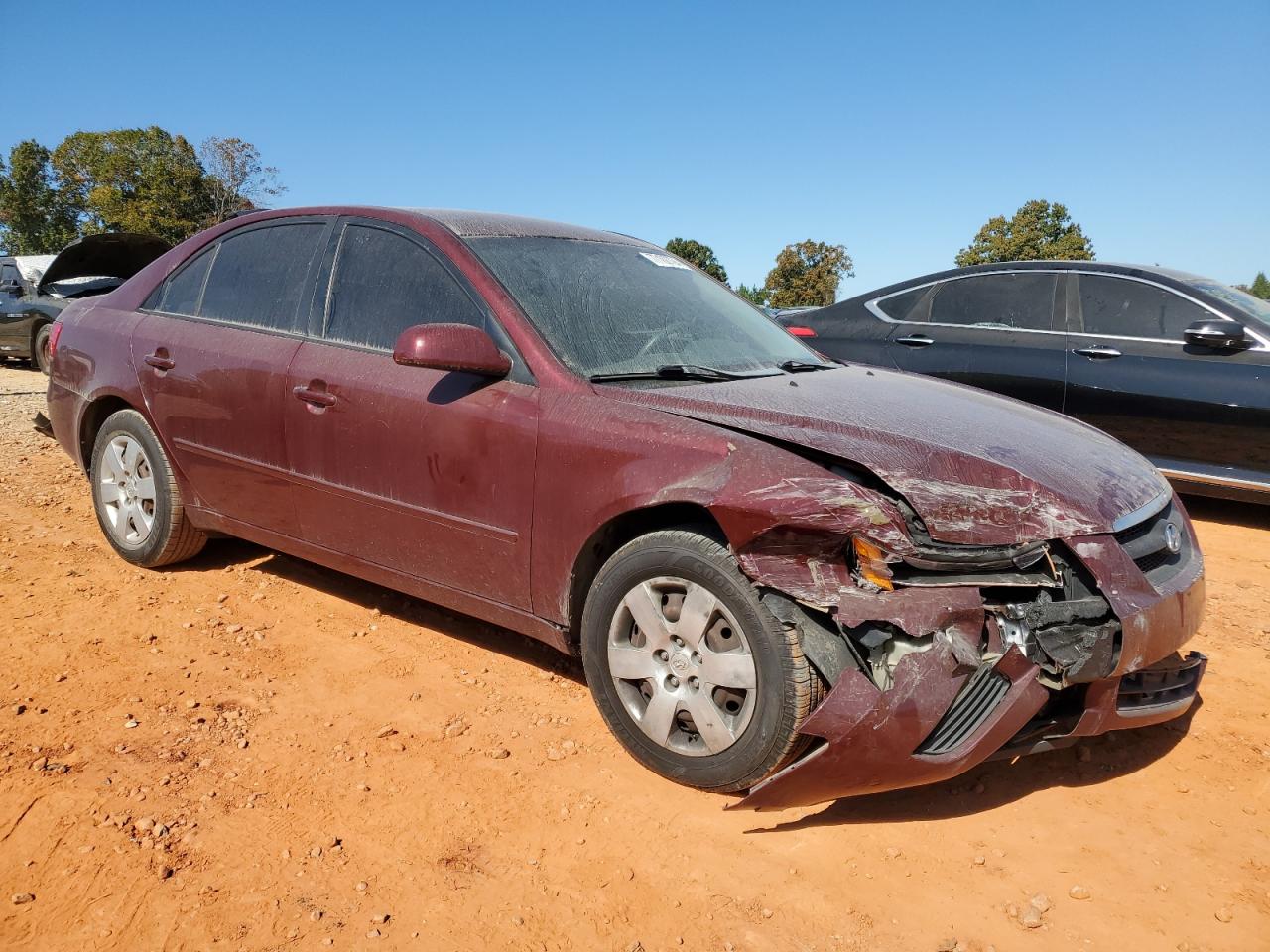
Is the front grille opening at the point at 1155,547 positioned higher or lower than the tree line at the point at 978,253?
lower

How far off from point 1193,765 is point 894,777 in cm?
123

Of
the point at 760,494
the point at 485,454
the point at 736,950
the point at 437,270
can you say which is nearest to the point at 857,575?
the point at 760,494

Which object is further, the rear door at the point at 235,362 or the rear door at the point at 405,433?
the rear door at the point at 235,362

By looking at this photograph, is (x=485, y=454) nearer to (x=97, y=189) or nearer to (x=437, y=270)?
(x=437, y=270)

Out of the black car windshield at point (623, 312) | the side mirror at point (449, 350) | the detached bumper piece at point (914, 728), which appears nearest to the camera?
the detached bumper piece at point (914, 728)

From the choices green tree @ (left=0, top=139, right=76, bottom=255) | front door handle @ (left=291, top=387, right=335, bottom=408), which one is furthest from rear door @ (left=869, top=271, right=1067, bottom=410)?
→ green tree @ (left=0, top=139, right=76, bottom=255)

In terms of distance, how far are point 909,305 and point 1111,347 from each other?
1415mm

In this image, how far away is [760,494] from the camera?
233cm

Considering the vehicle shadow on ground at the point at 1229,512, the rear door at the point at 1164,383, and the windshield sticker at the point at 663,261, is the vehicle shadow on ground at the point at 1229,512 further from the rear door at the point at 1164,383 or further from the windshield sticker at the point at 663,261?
the windshield sticker at the point at 663,261

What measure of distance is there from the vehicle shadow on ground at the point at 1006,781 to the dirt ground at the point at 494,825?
1 cm

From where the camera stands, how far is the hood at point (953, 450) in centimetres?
230

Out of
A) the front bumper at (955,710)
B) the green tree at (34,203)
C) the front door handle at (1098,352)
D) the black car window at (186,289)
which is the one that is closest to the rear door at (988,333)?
the front door handle at (1098,352)

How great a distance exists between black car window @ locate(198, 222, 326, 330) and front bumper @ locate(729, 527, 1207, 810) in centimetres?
264

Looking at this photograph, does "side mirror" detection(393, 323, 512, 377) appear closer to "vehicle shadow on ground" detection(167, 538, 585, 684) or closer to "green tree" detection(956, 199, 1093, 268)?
"vehicle shadow on ground" detection(167, 538, 585, 684)
